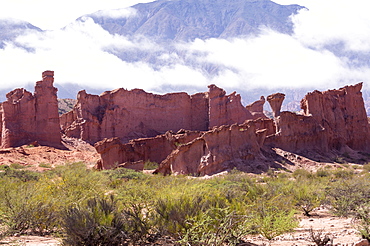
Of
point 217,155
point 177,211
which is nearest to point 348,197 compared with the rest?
point 177,211

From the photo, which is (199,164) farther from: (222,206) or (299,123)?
(222,206)

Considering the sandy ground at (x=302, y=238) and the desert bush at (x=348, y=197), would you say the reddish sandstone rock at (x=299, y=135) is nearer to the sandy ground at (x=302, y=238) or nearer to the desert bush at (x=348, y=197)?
the desert bush at (x=348, y=197)

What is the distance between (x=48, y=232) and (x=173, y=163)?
23252 mm

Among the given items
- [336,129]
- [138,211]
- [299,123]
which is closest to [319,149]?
[299,123]

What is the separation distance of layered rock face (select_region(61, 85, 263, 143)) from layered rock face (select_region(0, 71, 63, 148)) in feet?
18.1

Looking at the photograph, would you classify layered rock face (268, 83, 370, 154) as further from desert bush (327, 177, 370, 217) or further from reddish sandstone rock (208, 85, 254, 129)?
desert bush (327, 177, 370, 217)

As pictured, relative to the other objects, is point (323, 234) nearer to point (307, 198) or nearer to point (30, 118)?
point (307, 198)

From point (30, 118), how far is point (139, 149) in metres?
20.0

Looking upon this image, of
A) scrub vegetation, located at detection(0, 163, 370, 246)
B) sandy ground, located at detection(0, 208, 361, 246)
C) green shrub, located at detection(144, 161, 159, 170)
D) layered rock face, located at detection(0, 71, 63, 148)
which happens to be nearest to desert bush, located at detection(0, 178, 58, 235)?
scrub vegetation, located at detection(0, 163, 370, 246)

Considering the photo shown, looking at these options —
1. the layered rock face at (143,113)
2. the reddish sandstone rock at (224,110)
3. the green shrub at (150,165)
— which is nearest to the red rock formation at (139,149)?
the green shrub at (150,165)

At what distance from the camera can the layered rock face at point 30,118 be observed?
53.1 m

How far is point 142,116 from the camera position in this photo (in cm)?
6228

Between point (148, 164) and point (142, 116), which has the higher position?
point (142, 116)

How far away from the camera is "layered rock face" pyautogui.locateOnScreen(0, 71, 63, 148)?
174 ft
